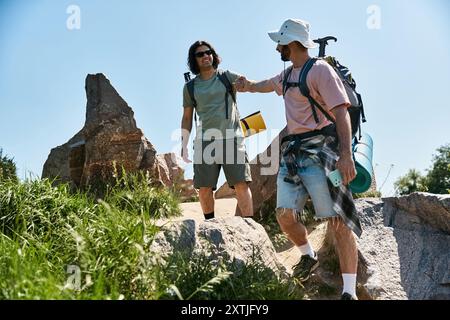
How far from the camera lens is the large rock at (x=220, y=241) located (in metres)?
→ 4.63

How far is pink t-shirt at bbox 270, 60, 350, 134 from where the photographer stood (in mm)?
4449

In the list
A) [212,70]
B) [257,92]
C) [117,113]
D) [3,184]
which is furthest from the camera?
[117,113]

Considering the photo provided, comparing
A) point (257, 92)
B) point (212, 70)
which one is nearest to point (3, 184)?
point (212, 70)

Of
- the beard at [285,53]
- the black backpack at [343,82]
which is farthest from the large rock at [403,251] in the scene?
the beard at [285,53]

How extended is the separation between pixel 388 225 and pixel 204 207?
7.64ft

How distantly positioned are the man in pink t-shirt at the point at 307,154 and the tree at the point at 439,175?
83.2 feet

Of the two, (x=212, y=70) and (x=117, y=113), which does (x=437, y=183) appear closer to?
(x=117, y=113)

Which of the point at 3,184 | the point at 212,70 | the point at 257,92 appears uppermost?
the point at 212,70

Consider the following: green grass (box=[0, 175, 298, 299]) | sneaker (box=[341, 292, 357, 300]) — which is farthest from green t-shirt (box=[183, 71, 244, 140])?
sneaker (box=[341, 292, 357, 300])

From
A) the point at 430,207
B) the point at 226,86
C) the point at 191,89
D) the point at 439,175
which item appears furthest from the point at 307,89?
the point at 439,175

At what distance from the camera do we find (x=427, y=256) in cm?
570

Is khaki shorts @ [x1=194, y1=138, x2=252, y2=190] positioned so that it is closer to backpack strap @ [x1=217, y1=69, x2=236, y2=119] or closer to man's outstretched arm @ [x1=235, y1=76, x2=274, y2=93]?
backpack strap @ [x1=217, y1=69, x2=236, y2=119]

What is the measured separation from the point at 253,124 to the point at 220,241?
1956 millimetres

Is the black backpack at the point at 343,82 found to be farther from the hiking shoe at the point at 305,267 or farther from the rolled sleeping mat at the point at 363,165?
the hiking shoe at the point at 305,267
